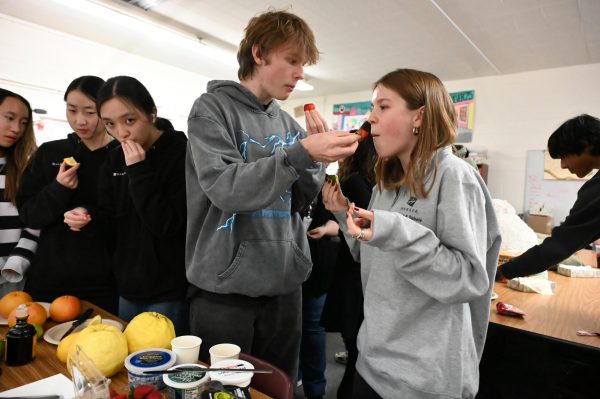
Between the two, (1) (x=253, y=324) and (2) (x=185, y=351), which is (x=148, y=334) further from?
(1) (x=253, y=324)

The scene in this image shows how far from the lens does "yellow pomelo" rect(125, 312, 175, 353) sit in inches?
40.1

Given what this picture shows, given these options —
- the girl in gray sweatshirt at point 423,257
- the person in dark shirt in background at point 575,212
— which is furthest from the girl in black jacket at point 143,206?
the person in dark shirt in background at point 575,212

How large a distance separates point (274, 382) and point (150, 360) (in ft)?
1.10

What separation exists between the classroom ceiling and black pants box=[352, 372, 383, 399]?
11.2ft

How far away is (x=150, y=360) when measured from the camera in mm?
901

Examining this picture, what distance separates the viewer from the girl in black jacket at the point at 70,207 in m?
1.54

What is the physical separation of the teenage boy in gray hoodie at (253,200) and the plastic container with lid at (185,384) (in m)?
0.36

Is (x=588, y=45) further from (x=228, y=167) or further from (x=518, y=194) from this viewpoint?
(x=228, y=167)

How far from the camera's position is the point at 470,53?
492cm

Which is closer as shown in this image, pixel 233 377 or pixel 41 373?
pixel 233 377

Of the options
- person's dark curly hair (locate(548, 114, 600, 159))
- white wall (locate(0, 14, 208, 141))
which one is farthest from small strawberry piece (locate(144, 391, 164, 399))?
white wall (locate(0, 14, 208, 141))

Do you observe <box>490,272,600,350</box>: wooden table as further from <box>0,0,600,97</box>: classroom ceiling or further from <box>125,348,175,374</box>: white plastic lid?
<box>0,0,600,97</box>: classroom ceiling

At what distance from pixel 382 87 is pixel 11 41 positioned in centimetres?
531

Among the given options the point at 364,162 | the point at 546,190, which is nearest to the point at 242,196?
the point at 364,162
